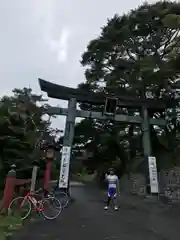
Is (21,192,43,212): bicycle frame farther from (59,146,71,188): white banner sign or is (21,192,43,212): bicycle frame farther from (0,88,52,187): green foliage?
(59,146,71,188): white banner sign

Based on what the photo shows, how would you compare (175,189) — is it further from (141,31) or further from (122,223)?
(141,31)

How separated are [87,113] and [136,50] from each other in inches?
338

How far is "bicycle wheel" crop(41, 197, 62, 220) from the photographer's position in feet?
34.7

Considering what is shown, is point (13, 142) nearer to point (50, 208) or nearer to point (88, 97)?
point (50, 208)

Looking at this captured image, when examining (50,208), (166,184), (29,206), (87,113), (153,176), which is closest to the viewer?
(29,206)

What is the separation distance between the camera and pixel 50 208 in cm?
1122

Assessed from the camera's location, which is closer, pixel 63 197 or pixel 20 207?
pixel 20 207

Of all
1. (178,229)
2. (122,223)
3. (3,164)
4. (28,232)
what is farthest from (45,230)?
(3,164)

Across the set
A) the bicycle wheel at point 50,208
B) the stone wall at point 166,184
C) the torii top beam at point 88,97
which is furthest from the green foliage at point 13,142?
the stone wall at point 166,184

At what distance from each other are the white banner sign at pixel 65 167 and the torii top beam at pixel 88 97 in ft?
11.4

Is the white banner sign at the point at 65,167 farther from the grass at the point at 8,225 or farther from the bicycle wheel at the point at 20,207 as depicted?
the grass at the point at 8,225

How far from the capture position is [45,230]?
27.6 feet

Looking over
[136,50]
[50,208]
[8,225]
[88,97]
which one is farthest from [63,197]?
[136,50]

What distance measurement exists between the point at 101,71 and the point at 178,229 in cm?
2056
